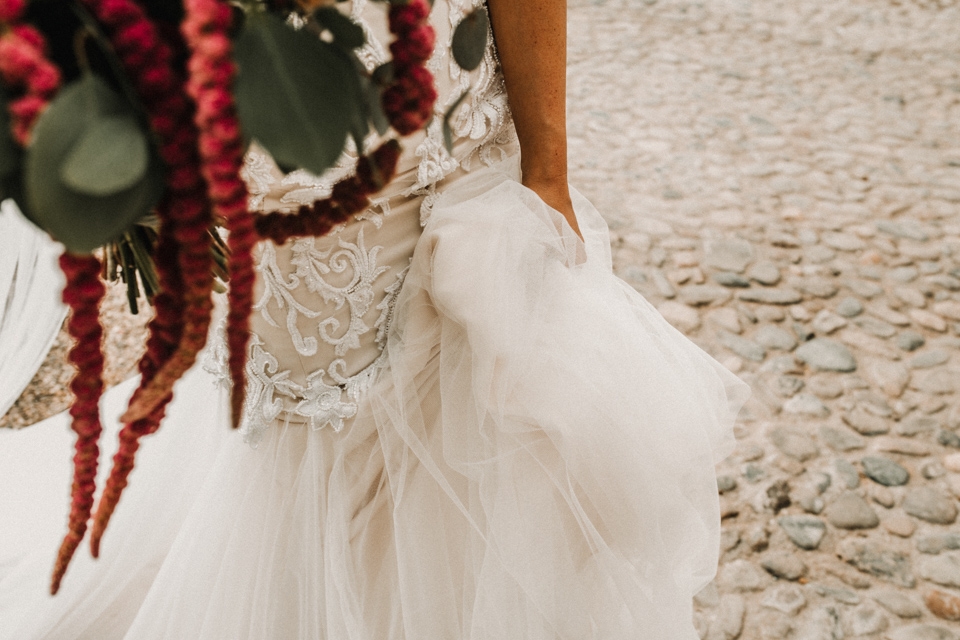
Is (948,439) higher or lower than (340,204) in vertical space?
lower

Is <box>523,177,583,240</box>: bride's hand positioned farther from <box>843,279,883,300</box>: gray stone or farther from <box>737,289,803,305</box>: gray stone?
<box>843,279,883,300</box>: gray stone

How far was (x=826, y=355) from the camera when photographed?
88.6 inches

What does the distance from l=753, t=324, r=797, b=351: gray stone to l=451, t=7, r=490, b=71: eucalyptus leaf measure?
2.03 meters

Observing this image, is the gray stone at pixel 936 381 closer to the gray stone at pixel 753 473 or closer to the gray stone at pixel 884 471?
the gray stone at pixel 884 471

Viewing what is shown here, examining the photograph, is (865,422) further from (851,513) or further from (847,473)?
(851,513)

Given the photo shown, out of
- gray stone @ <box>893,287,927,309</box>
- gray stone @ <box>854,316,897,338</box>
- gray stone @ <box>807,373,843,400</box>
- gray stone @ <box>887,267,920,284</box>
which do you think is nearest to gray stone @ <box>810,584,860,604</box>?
gray stone @ <box>807,373,843,400</box>

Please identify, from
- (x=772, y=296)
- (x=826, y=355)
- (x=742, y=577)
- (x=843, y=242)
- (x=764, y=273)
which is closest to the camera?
(x=742, y=577)

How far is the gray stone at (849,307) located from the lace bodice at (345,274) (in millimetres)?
1827

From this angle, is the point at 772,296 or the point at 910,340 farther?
the point at 772,296

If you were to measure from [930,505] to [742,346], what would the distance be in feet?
2.29

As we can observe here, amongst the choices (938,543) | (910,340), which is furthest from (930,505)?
(910,340)

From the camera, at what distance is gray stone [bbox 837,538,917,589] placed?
1645mm

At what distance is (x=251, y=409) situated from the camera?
1.05 metres

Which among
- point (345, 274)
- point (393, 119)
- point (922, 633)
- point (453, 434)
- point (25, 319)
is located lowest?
point (922, 633)
